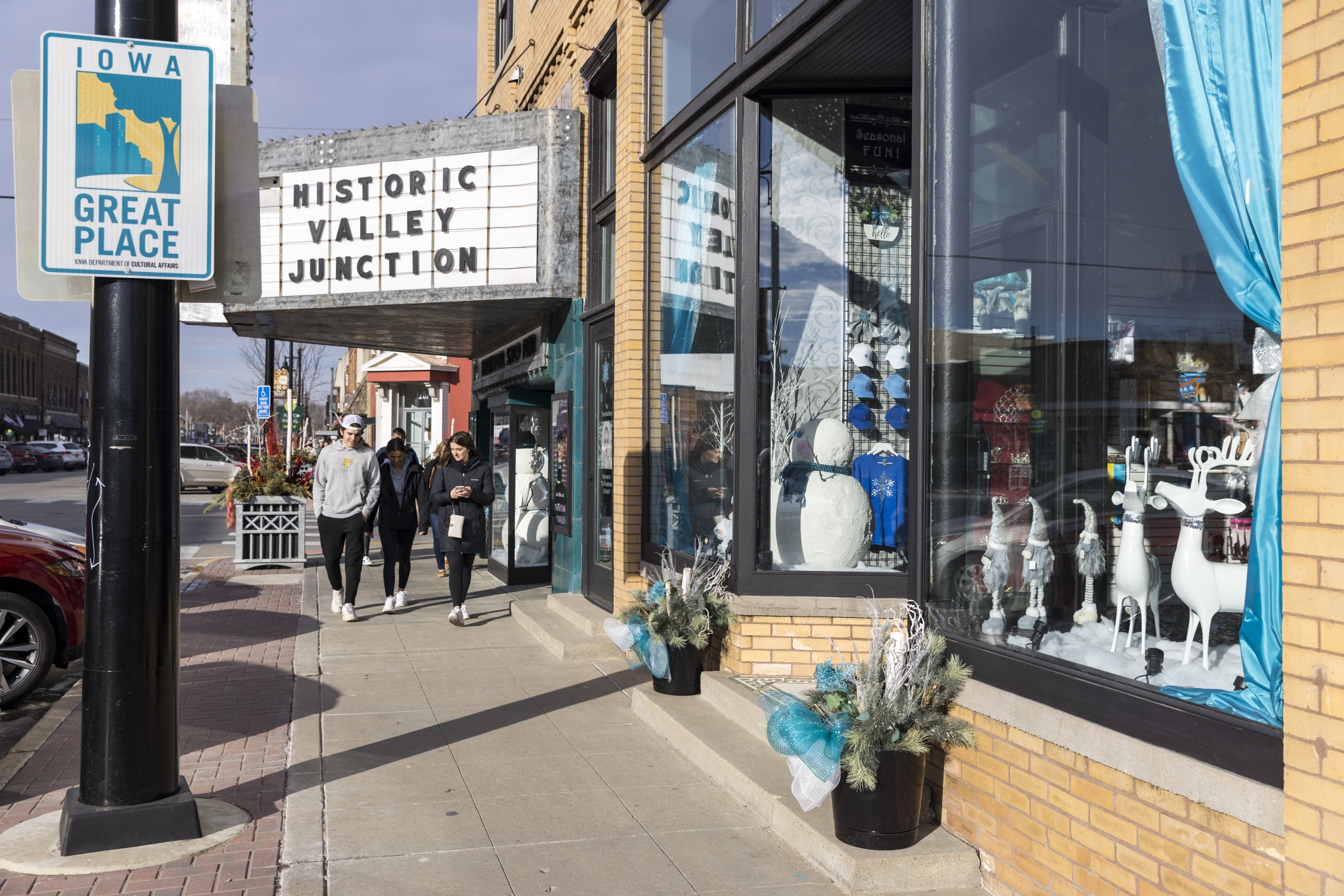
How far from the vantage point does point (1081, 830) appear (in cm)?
354

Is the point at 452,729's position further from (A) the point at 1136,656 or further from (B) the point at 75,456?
(B) the point at 75,456

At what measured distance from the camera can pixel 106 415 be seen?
4289 millimetres

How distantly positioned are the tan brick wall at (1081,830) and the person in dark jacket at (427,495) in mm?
7190

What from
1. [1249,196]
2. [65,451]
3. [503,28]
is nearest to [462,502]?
[1249,196]

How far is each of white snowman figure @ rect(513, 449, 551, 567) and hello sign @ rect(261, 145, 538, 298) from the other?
2.22 meters

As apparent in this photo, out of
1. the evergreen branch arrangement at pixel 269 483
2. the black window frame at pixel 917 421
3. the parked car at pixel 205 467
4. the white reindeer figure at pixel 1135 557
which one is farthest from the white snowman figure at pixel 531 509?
the parked car at pixel 205 467

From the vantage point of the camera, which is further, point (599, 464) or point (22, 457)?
point (22, 457)

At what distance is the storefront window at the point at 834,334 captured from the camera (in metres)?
6.74

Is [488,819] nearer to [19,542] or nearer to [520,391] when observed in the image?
[19,542]

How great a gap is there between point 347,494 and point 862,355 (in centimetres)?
525

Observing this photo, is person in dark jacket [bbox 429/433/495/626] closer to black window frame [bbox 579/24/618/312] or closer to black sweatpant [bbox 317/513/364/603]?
black sweatpant [bbox 317/513/364/603]

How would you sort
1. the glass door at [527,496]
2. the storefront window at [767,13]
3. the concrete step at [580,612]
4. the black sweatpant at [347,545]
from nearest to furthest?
the storefront window at [767,13], the concrete step at [580,612], the black sweatpant at [347,545], the glass door at [527,496]

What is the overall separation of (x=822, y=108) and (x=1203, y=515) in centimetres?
416

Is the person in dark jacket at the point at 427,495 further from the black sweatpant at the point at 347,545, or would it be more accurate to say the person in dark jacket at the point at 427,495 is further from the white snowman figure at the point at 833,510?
the white snowman figure at the point at 833,510
